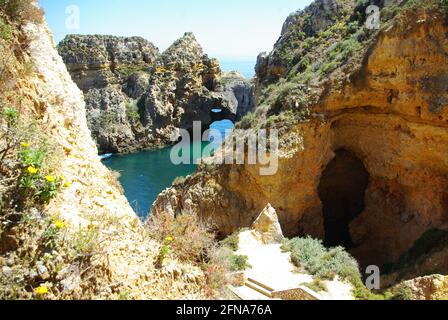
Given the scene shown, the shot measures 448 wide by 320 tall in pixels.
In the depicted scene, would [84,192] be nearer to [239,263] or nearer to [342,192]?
[239,263]

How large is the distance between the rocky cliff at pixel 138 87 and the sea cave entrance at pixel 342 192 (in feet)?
138

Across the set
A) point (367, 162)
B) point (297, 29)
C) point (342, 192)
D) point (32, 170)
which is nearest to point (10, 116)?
point (32, 170)

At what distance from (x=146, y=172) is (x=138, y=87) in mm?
23182

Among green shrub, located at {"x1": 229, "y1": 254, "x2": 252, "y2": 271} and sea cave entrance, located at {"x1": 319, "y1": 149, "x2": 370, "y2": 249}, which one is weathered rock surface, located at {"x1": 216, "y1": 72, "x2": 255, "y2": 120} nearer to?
sea cave entrance, located at {"x1": 319, "y1": 149, "x2": 370, "y2": 249}

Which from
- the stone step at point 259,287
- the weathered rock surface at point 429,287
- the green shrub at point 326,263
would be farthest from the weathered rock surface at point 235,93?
the weathered rock surface at point 429,287

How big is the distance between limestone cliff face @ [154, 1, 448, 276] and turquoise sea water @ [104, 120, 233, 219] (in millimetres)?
16634

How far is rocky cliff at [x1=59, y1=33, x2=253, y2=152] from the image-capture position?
63.2 metres

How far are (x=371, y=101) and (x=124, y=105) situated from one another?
5287 centimetres

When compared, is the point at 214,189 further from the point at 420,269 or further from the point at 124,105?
the point at 124,105

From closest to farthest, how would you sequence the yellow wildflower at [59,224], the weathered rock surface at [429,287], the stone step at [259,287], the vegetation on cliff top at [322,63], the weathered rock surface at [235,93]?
the yellow wildflower at [59,224] → the weathered rock surface at [429,287] → the stone step at [259,287] → the vegetation on cliff top at [322,63] → the weathered rock surface at [235,93]

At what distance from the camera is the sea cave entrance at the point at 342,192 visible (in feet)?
71.9

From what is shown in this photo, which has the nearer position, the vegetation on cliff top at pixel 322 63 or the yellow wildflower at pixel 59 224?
the yellow wildflower at pixel 59 224

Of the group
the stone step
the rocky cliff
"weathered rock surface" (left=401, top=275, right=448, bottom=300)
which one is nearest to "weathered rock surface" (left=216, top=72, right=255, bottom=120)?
the rocky cliff

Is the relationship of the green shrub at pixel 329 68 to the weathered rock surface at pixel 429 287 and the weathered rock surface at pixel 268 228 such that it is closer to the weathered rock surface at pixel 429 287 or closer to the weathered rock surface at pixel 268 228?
the weathered rock surface at pixel 268 228
